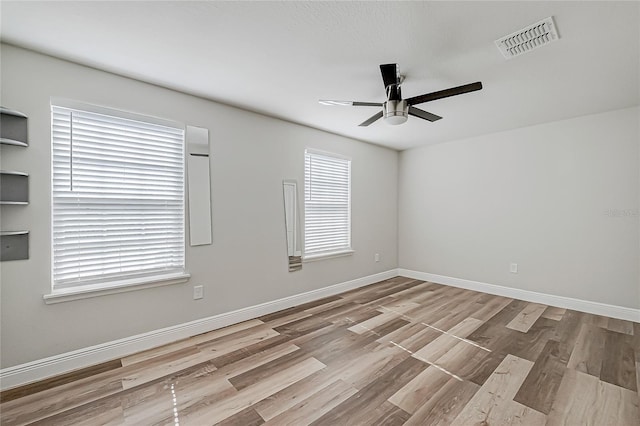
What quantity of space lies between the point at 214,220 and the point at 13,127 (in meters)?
1.66

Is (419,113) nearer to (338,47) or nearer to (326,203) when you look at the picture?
(338,47)

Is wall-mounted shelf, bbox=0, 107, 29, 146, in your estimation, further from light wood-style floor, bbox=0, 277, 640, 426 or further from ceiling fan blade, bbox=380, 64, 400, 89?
ceiling fan blade, bbox=380, 64, 400, 89

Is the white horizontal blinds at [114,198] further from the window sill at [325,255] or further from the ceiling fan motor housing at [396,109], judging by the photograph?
the ceiling fan motor housing at [396,109]

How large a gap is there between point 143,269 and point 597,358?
4196 millimetres

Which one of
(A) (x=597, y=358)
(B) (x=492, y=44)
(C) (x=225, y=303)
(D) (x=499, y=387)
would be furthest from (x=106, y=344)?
(A) (x=597, y=358)

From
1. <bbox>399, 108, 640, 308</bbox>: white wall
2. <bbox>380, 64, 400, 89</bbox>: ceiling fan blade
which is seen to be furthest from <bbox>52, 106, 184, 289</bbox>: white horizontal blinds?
<bbox>399, 108, 640, 308</bbox>: white wall

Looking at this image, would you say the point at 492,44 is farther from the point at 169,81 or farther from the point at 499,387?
the point at 169,81

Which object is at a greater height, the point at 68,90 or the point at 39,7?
the point at 39,7

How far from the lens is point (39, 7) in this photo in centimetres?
168

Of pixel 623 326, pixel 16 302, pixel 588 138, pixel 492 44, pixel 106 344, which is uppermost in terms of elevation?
pixel 492 44

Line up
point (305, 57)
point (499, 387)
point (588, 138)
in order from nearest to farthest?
point (499, 387)
point (305, 57)
point (588, 138)

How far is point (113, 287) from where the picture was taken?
2.40m

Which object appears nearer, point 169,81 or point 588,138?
point 169,81

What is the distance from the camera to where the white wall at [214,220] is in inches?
82.1
